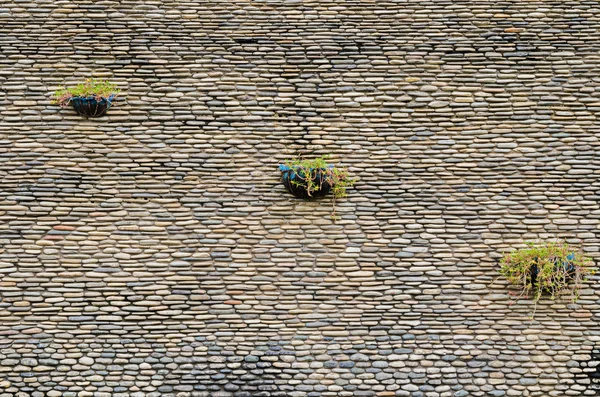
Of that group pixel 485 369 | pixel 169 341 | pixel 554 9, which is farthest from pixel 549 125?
pixel 169 341

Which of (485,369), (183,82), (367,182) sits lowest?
(485,369)

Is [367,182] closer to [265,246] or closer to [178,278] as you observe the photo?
[265,246]

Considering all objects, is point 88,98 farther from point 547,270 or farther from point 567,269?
point 567,269

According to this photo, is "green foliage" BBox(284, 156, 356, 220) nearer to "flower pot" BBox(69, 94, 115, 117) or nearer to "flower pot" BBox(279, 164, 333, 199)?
"flower pot" BBox(279, 164, 333, 199)

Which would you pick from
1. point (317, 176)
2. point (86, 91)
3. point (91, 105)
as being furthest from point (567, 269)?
point (86, 91)

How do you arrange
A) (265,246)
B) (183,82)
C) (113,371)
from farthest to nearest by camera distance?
1. (183,82)
2. (265,246)
3. (113,371)

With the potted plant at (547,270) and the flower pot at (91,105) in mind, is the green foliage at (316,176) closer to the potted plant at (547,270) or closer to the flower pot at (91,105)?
the potted plant at (547,270)

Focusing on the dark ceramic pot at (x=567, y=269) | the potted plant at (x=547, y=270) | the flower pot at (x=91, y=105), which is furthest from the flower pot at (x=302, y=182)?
the dark ceramic pot at (x=567, y=269)
